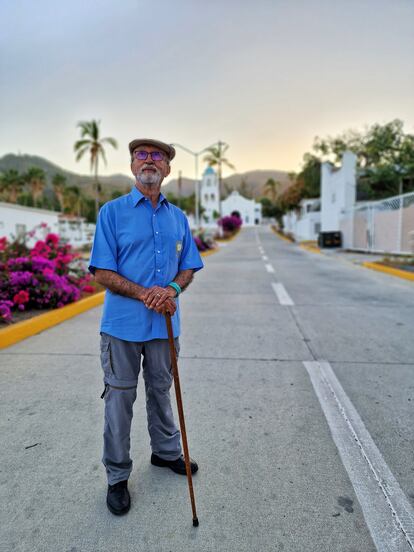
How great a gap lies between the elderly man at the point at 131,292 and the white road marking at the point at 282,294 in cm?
573

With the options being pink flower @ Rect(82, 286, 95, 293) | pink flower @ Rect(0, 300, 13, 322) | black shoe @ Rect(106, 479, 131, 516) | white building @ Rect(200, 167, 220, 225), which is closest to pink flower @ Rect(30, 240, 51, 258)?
pink flower @ Rect(82, 286, 95, 293)

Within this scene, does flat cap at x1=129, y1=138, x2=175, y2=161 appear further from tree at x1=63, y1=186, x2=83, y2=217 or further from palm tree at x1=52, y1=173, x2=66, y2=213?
palm tree at x1=52, y1=173, x2=66, y2=213

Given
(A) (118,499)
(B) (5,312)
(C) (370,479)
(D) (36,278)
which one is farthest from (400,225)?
(A) (118,499)

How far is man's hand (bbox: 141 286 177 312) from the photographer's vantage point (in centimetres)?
208

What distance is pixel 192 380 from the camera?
383cm

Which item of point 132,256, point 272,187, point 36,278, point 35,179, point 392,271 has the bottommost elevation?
point 392,271

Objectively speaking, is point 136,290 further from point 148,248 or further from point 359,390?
point 359,390

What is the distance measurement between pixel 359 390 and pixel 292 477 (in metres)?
1.55

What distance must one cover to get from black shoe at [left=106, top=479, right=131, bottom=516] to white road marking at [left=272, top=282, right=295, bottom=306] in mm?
5938

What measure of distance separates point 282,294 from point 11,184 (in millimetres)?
65877

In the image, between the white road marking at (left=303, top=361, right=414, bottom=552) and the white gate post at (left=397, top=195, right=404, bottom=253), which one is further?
the white gate post at (left=397, top=195, right=404, bottom=253)

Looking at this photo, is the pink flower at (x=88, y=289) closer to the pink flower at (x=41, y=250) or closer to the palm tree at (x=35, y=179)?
the pink flower at (x=41, y=250)

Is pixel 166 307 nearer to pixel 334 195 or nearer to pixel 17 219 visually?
pixel 17 219

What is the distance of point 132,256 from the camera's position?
2199 mm
